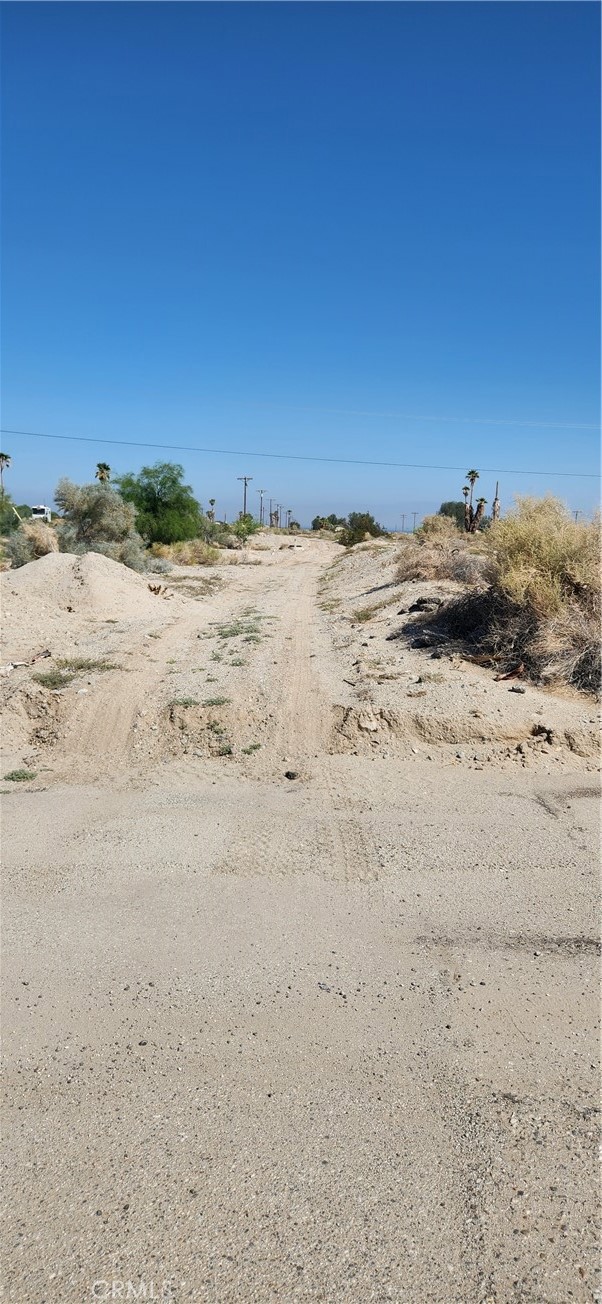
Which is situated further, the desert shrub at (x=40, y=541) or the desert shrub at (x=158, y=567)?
the desert shrub at (x=158, y=567)

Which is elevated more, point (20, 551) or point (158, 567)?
point (20, 551)

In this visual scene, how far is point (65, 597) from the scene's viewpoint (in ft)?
52.5

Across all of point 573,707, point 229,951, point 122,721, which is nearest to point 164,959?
point 229,951

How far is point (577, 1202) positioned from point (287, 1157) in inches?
44.9

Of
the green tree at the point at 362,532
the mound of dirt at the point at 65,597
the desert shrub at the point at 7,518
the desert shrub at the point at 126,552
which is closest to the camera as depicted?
the mound of dirt at the point at 65,597

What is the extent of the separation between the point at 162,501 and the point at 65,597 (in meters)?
20.7

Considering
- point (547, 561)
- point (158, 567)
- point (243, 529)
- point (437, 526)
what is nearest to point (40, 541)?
point (158, 567)

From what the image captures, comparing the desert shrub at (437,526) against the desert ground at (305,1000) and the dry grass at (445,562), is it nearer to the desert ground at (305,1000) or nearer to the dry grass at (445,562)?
the dry grass at (445,562)

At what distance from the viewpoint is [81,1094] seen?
3.11 metres

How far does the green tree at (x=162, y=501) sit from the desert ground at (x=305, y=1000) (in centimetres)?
2764

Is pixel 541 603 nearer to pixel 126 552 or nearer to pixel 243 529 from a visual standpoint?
pixel 126 552

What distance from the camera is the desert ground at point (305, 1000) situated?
8.05ft

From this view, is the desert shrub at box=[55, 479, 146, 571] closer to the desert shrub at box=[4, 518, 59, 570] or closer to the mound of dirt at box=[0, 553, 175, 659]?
the desert shrub at box=[4, 518, 59, 570]

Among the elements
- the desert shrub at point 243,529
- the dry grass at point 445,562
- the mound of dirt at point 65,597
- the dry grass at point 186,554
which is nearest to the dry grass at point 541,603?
the dry grass at point 445,562
